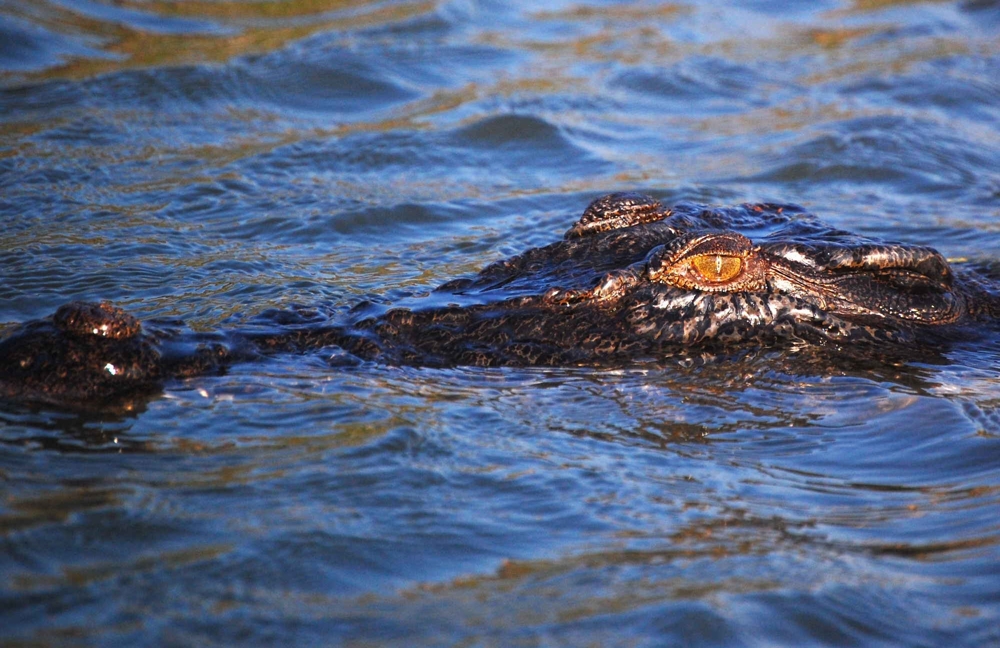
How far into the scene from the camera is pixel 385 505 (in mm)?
3586

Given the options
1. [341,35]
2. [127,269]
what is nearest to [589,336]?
[127,269]

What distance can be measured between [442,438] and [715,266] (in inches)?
53.1

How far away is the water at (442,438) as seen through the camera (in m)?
3.06

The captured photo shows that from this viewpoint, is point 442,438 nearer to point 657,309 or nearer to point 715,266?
point 657,309

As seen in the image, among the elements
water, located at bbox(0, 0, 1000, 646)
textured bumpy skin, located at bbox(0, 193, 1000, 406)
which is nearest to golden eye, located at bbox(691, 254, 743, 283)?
textured bumpy skin, located at bbox(0, 193, 1000, 406)

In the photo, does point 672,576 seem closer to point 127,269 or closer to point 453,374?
point 453,374

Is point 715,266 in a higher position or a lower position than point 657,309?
higher

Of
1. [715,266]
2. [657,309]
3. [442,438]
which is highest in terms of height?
[715,266]

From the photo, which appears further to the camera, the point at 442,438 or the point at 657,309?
the point at 657,309

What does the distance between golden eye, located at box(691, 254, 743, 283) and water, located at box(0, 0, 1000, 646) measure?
1.24 ft

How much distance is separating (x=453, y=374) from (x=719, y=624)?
1728 millimetres

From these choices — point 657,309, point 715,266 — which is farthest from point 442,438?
point 715,266

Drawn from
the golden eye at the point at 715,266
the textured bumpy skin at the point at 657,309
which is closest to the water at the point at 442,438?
the textured bumpy skin at the point at 657,309

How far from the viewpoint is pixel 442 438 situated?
4031 mm
